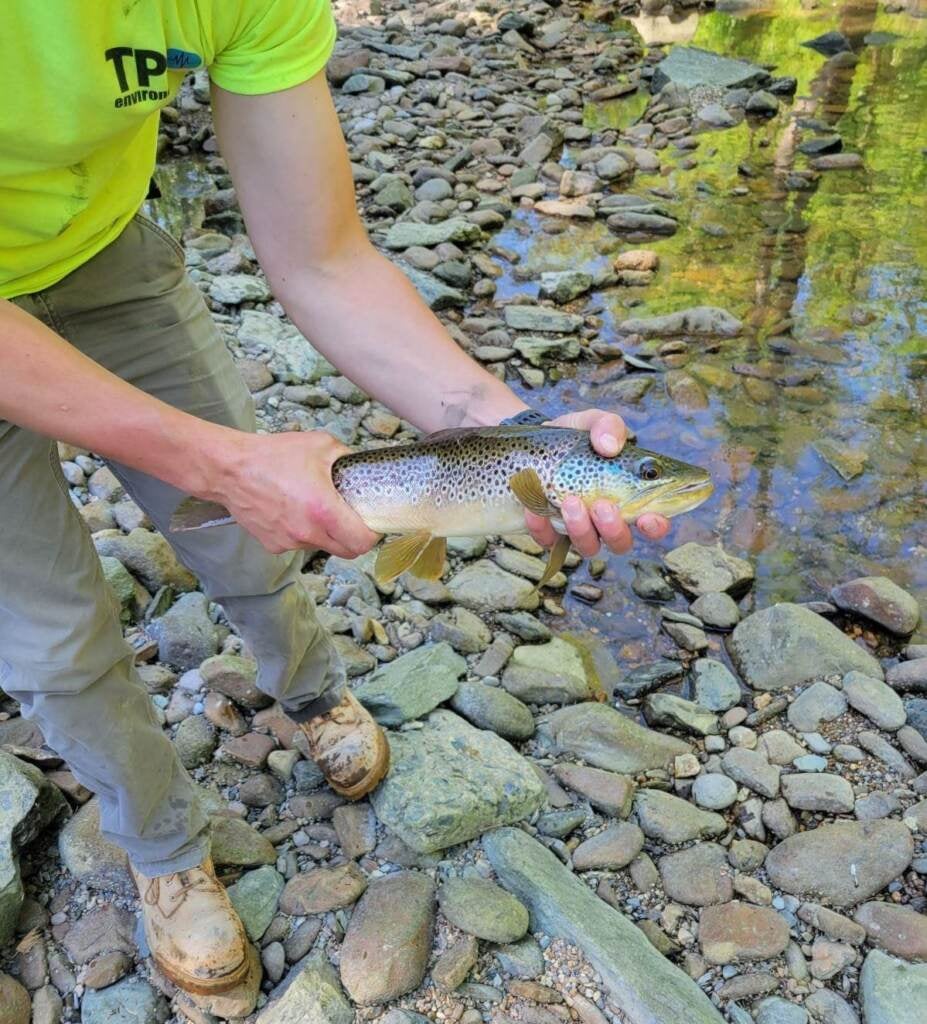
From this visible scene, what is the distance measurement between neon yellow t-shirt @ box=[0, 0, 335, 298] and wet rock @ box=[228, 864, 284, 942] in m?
1.76

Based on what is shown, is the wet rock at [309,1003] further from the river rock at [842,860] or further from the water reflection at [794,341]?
the water reflection at [794,341]

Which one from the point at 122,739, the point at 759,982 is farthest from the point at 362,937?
the point at 759,982

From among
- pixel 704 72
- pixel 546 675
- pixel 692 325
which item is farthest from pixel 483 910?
pixel 704 72

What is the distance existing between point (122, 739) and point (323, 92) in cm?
163

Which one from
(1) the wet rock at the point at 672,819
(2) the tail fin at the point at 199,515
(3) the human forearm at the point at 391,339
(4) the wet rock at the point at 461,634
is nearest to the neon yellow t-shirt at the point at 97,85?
(3) the human forearm at the point at 391,339

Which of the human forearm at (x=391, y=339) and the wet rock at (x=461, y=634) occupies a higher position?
the human forearm at (x=391, y=339)

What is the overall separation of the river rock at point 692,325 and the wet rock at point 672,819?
167 inches

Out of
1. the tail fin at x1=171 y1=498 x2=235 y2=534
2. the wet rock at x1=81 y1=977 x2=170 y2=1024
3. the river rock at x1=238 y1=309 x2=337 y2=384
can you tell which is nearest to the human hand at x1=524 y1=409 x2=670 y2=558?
the tail fin at x1=171 y1=498 x2=235 y2=534

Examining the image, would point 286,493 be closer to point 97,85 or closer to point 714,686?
point 97,85

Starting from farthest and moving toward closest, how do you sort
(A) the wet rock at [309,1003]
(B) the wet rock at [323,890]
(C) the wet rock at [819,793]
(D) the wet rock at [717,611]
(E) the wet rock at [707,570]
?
(E) the wet rock at [707,570]
(D) the wet rock at [717,611]
(C) the wet rock at [819,793]
(B) the wet rock at [323,890]
(A) the wet rock at [309,1003]

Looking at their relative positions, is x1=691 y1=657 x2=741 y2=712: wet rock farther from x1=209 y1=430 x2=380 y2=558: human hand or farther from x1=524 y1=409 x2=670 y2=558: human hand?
x1=209 y1=430 x2=380 y2=558: human hand

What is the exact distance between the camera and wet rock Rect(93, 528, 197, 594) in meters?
4.25

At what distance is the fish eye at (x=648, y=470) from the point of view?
8.14 feet

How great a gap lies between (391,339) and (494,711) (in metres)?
1.52
